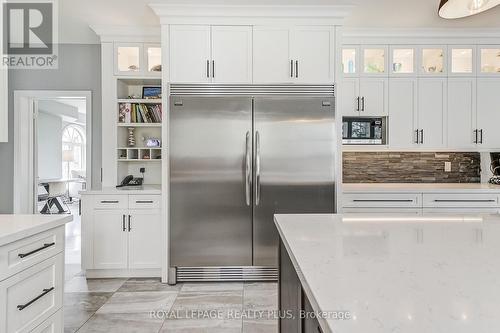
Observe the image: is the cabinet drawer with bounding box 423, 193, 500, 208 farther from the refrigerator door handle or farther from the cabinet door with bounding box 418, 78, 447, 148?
the refrigerator door handle

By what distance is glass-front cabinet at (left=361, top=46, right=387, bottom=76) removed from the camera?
3.53 metres

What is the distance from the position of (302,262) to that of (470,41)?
3838mm

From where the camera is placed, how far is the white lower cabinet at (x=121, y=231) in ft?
10.4

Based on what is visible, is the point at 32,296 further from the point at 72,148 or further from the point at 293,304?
the point at 72,148

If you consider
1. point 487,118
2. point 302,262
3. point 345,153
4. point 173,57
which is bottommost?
point 302,262

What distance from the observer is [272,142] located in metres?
3.06

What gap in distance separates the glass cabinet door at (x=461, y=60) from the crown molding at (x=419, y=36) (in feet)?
0.28

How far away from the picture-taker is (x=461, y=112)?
3521 mm

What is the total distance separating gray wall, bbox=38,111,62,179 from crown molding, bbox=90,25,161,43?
609 cm

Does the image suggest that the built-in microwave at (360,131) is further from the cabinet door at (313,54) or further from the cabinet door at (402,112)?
the cabinet door at (313,54)

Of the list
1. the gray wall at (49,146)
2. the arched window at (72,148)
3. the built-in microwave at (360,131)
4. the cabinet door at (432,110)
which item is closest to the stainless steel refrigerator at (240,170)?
the built-in microwave at (360,131)

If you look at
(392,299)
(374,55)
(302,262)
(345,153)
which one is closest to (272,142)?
(345,153)

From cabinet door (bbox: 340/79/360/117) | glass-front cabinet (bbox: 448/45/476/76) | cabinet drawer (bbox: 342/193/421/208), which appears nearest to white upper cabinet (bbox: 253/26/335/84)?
cabinet door (bbox: 340/79/360/117)

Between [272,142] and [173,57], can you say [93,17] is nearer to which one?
[173,57]
